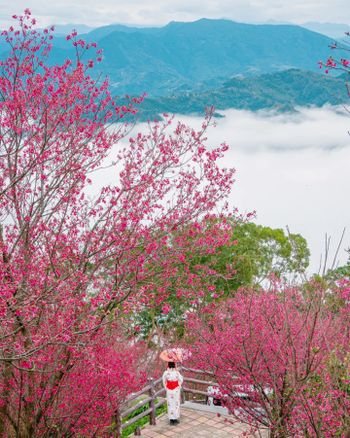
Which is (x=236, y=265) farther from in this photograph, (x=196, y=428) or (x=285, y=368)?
(x=285, y=368)

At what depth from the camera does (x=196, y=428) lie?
1031 cm

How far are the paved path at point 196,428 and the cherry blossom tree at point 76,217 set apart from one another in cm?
248

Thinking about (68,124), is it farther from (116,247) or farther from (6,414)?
(6,414)

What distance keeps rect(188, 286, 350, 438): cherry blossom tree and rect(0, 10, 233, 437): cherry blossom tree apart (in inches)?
69.9

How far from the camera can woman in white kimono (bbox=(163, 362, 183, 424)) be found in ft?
33.9

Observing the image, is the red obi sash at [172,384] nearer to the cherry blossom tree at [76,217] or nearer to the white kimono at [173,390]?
the white kimono at [173,390]

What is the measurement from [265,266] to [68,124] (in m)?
24.5

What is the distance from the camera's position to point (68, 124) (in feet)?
23.1

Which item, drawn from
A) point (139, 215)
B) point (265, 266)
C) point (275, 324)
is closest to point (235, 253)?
point (265, 266)

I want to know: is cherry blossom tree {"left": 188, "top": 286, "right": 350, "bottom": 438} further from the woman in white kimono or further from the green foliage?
the green foliage

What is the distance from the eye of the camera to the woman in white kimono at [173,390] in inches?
407

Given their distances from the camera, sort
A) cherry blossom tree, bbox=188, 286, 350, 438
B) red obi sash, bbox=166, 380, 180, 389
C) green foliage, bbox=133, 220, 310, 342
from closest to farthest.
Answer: cherry blossom tree, bbox=188, 286, 350, 438
red obi sash, bbox=166, 380, 180, 389
green foliage, bbox=133, 220, 310, 342

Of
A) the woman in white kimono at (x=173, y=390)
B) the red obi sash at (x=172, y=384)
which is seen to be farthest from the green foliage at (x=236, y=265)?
the red obi sash at (x=172, y=384)

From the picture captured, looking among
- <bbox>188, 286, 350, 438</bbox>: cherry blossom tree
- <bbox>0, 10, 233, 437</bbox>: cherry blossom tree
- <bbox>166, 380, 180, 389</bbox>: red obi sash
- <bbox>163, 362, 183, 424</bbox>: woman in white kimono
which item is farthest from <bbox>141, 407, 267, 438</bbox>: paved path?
<bbox>0, 10, 233, 437</bbox>: cherry blossom tree
